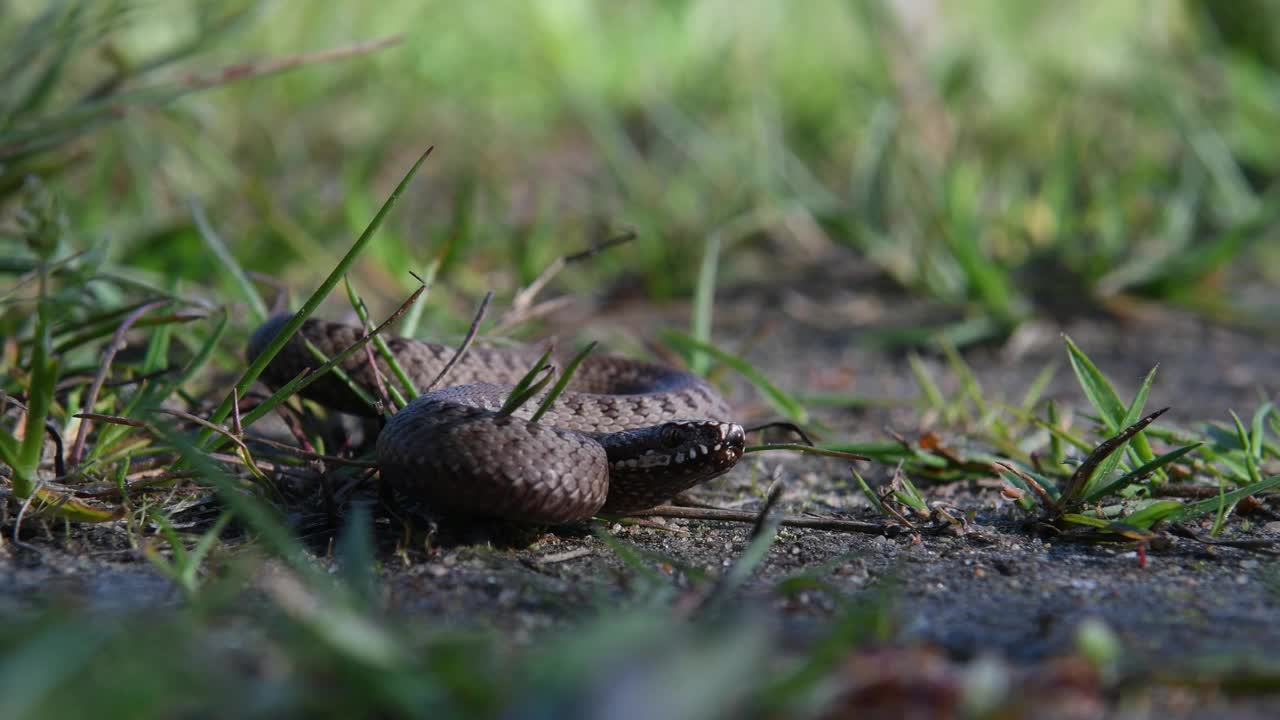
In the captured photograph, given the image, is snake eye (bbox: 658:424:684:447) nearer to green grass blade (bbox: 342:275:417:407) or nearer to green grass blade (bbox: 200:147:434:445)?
green grass blade (bbox: 342:275:417:407)

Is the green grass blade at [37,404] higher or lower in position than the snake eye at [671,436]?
higher

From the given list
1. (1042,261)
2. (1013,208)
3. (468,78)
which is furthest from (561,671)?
(468,78)

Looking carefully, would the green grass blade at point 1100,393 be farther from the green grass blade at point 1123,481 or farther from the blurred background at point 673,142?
the blurred background at point 673,142

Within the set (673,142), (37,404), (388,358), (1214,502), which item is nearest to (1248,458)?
(1214,502)

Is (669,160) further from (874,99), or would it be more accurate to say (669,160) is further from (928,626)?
(928,626)

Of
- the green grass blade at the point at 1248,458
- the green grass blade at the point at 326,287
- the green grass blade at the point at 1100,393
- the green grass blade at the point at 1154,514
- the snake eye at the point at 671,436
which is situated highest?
the green grass blade at the point at 326,287

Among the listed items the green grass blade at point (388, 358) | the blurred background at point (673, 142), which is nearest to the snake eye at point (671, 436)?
the green grass blade at point (388, 358)

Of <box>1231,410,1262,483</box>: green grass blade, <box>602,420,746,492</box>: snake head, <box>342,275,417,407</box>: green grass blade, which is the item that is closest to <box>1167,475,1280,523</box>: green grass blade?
<box>1231,410,1262,483</box>: green grass blade

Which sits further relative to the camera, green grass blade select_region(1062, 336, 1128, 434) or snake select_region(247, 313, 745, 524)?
green grass blade select_region(1062, 336, 1128, 434)

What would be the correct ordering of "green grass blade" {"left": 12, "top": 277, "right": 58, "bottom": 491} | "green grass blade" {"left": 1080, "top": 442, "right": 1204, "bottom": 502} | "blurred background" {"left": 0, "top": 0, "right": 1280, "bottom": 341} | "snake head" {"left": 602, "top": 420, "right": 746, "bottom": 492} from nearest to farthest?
"green grass blade" {"left": 12, "top": 277, "right": 58, "bottom": 491} → "green grass blade" {"left": 1080, "top": 442, "right": 1204, "bottom": 502} → "snake head" {"left": 602, "top": 420, "right": 746, "bottom": 492} → "blurred background" {"left": 0, "top": 0, "right": 1280, "bottom": 341}
